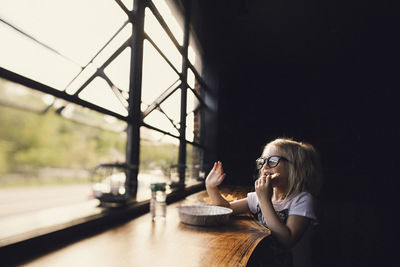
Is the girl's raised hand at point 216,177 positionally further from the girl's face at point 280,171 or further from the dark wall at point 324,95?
the dark wall at point 324,95

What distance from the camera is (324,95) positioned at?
5074mm

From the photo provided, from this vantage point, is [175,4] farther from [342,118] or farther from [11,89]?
[342,118]

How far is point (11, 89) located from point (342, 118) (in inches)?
205

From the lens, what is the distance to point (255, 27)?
4.22 metres

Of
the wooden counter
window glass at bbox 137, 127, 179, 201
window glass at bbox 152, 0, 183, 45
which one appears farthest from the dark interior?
the wooden counter

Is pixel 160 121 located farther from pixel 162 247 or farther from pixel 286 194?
pixel 162 247

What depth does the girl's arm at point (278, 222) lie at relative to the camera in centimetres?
129

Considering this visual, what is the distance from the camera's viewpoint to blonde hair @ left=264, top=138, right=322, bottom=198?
63.8 inches

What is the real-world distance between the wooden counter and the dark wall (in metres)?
3.23

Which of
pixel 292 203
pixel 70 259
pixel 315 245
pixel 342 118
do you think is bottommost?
pixel 315 245

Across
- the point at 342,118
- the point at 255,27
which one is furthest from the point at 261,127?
the point at 255,27

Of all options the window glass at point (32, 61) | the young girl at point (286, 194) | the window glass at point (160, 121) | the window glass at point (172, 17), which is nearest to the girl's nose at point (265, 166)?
the young girl at point (286, 194)

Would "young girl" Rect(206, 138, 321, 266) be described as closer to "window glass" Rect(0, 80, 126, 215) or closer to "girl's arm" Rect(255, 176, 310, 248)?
"girl's arm" Rect(255, 176, 310, 248)

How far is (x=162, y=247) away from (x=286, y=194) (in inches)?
38.4
